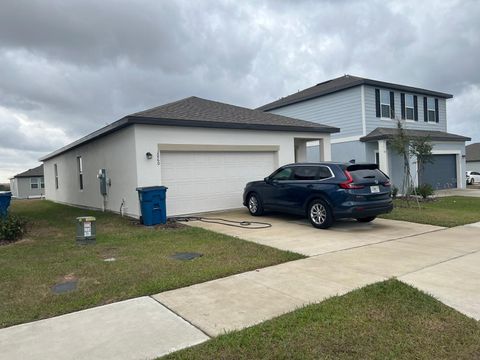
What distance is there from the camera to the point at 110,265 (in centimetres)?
635

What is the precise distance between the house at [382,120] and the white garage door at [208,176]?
27.5 ft

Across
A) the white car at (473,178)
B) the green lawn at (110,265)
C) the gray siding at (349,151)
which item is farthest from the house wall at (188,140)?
the white car at (473,178)

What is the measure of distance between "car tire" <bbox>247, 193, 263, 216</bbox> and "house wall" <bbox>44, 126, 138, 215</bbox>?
11.7 feet

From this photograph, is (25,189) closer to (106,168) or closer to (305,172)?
(106,168)

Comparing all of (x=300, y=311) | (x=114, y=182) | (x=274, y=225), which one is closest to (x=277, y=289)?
(x=300, y=311)

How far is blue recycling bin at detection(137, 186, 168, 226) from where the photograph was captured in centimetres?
1035

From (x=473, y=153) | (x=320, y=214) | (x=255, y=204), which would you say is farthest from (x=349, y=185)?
(x=473, y=153)

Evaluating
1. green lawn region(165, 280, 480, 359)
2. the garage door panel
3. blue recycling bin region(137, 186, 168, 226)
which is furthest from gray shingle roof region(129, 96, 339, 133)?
the garage door panel

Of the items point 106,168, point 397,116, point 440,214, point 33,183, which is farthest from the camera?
point 33,183

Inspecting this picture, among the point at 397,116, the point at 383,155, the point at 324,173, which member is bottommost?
the point at 324,173

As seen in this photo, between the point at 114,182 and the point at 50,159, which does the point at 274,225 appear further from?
the point at 50,159

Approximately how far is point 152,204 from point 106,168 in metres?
5.06

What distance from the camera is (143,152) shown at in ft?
37.9

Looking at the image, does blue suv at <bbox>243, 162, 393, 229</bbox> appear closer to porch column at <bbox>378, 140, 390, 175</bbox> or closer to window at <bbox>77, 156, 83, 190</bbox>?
porch column at <bbox>378, 140, 390, 175</bbox>
